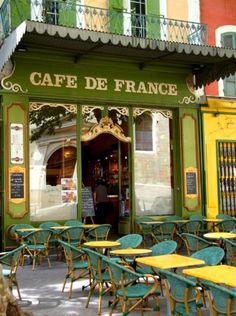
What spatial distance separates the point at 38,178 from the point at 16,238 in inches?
64.6

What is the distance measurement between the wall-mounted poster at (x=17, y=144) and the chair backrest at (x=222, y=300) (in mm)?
Answer: 7277

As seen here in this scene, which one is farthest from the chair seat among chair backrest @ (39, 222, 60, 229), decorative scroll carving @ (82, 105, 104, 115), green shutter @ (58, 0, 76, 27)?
green shutter @ (58, 0, 76, 27)

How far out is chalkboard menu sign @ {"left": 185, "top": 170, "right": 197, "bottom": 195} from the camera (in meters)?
12.7

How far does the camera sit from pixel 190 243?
789 cm

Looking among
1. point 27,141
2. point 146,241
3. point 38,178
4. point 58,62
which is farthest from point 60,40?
point 146,241

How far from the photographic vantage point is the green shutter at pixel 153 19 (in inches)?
494

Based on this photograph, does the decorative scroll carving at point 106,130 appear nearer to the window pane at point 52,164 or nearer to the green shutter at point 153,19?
the window pane at point 52,164

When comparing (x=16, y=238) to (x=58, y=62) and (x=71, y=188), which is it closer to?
(x=71, y=188)

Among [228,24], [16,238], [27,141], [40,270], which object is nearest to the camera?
[40,270]

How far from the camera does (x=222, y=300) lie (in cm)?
426

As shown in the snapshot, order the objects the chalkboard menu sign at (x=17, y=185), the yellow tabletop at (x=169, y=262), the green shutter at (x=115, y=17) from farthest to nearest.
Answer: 1. the green shutter at (x=115, y=17)
2. the chalkboard menu sign at (x=17, y=185)
3. the yellow tabletop at (x=169, y=262)

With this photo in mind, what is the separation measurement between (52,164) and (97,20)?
3666mm

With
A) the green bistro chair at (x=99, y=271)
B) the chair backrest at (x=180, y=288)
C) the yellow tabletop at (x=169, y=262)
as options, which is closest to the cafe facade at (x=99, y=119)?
the green bistro chair at (x=99, y=271)

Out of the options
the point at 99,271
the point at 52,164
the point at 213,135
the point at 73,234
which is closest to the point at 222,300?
the point at 99,271
